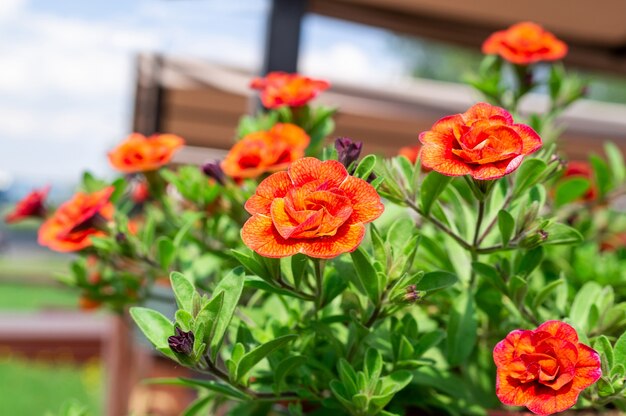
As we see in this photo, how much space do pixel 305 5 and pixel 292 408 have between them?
1126 millimetres

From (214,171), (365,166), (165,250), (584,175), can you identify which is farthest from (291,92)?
(584,175)

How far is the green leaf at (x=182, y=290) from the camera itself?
0.49 m

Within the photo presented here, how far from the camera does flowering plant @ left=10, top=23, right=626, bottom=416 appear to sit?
1.47 ft

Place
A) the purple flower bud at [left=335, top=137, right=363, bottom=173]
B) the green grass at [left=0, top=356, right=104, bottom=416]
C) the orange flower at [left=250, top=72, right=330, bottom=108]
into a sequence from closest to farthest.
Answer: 1. the purple flower bud at [left=335, top=137, right=363, bottom=173]
2. the orange flower at [left=250, top=72, right=330, bottom=108]
3. the green grass at [left=0, top=356, right=104, bottom=416]

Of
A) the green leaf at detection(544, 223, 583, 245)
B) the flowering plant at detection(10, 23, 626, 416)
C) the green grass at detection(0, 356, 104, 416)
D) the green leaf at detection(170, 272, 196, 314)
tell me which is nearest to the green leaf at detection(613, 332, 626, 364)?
the flowering plant at detection(10, 23, 626, 416)

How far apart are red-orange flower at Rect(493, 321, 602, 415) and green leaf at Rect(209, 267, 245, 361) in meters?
0.19

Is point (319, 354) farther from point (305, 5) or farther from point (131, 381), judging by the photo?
point (131, 381)

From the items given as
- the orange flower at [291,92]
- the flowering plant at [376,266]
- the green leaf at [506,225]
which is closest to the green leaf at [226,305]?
the flowering plant at [376,266]

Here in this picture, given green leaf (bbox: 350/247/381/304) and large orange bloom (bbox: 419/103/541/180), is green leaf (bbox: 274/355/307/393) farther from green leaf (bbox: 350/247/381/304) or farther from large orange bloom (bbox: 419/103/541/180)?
large orange bloom (bbox: 419/103/541/180)

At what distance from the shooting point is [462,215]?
645 mm

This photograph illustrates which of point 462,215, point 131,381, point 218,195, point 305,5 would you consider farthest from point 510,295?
point 131,381

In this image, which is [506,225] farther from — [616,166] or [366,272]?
[616,166]

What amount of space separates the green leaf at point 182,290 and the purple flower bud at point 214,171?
0.98ft

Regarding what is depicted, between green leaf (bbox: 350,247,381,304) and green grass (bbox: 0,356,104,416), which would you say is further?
green grass (bbox: 0,356,104,416)
